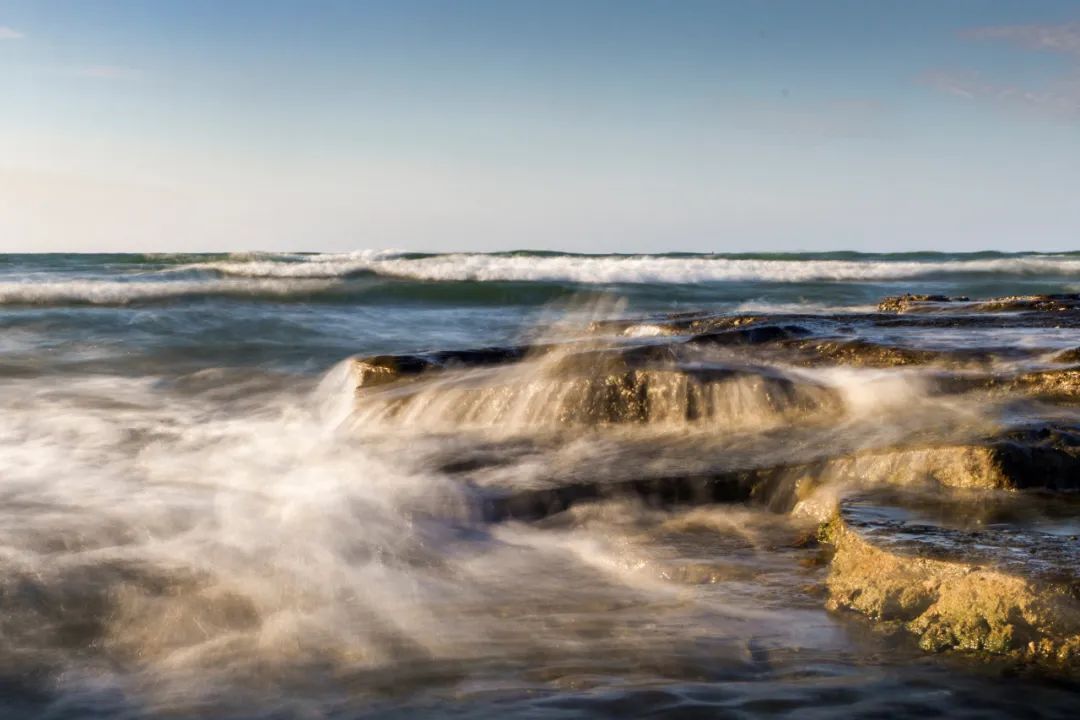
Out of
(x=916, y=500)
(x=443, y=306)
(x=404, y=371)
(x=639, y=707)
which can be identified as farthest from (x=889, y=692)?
(x=443, y=306)

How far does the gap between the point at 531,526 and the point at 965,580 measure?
1.85m

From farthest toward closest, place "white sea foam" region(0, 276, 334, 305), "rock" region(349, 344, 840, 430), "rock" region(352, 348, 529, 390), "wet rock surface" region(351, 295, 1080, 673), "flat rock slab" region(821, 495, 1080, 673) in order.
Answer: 1. "white sea foam" region(0, 276, 334, 305)
2. "rock" region(352, 348, 529, 390)
3. "rock" region(349, 344, 840, 430)
4. "wet rock surface" region(351, 295, 1080, 673)
5. "flat rock slab" region(821, 495, 1080, 673)

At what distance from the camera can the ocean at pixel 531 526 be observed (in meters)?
2.60

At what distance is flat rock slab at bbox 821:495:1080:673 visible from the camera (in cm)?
252

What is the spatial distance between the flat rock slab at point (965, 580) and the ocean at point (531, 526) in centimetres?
2

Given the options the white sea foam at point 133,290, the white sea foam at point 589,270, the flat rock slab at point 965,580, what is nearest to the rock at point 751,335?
the flat rock slab at point 965,580

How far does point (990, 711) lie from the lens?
7.44ft

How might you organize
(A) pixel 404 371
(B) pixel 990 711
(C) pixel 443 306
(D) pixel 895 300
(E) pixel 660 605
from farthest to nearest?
(C) pixel 443 306 < (D) pixel 895 300 < (A) pixel 404 371 < (E) pixel 660 605 < (B) pixel 990 711

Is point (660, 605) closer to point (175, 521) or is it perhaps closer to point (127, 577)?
point (127, 577)

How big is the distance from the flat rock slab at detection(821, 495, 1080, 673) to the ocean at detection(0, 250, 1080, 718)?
23mm

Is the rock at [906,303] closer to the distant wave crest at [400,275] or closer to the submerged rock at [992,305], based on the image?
the submerged rock at [992,305]

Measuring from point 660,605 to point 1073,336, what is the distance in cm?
472

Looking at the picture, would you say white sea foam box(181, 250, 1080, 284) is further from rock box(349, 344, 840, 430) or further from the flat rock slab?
the flat rock slab

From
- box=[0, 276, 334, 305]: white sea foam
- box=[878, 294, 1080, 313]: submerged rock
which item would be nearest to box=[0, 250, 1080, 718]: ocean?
box=[878, 294, 1080, 313]: submerged rock
